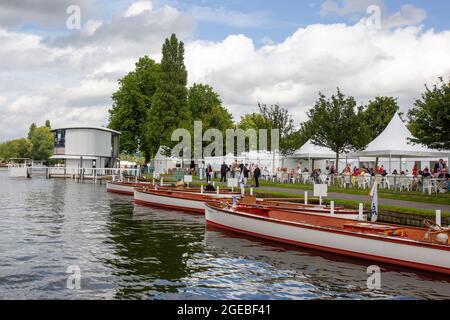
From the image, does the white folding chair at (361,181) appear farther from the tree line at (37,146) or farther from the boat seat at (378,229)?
the tree line at (37,146)

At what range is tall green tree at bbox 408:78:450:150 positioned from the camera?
76.4 feet

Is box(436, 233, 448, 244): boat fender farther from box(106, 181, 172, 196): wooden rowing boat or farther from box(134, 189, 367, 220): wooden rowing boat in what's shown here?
box(106, 181, 172, 196): wooden rowing boat

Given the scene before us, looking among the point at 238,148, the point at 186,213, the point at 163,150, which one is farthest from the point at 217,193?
the point at 163,150

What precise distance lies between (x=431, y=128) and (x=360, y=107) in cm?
1423

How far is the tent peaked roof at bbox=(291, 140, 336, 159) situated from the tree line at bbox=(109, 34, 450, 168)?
3.82ft

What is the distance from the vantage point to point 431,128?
24234 mm

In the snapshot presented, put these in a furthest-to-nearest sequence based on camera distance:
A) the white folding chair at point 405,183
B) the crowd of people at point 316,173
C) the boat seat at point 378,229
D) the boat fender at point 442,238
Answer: the white folding chair at point 405,183
the crowd of people at point 316,173
the boat seat at point 378,229
the boat fender at point 442,238

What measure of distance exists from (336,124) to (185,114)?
97.1ft

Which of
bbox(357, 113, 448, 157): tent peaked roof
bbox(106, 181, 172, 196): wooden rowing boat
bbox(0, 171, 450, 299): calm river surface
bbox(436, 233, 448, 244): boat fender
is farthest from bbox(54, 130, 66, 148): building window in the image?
bbox(436, 233, 448, 244): boat fender

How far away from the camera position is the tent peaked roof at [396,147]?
96.9 ft

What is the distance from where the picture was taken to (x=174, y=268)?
13164 mm

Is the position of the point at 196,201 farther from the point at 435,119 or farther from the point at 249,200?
the point at 435,119

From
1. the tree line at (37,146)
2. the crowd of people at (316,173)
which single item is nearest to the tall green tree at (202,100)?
the crowd of people at (316,173)

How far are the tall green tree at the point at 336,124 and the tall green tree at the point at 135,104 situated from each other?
34604 mm
